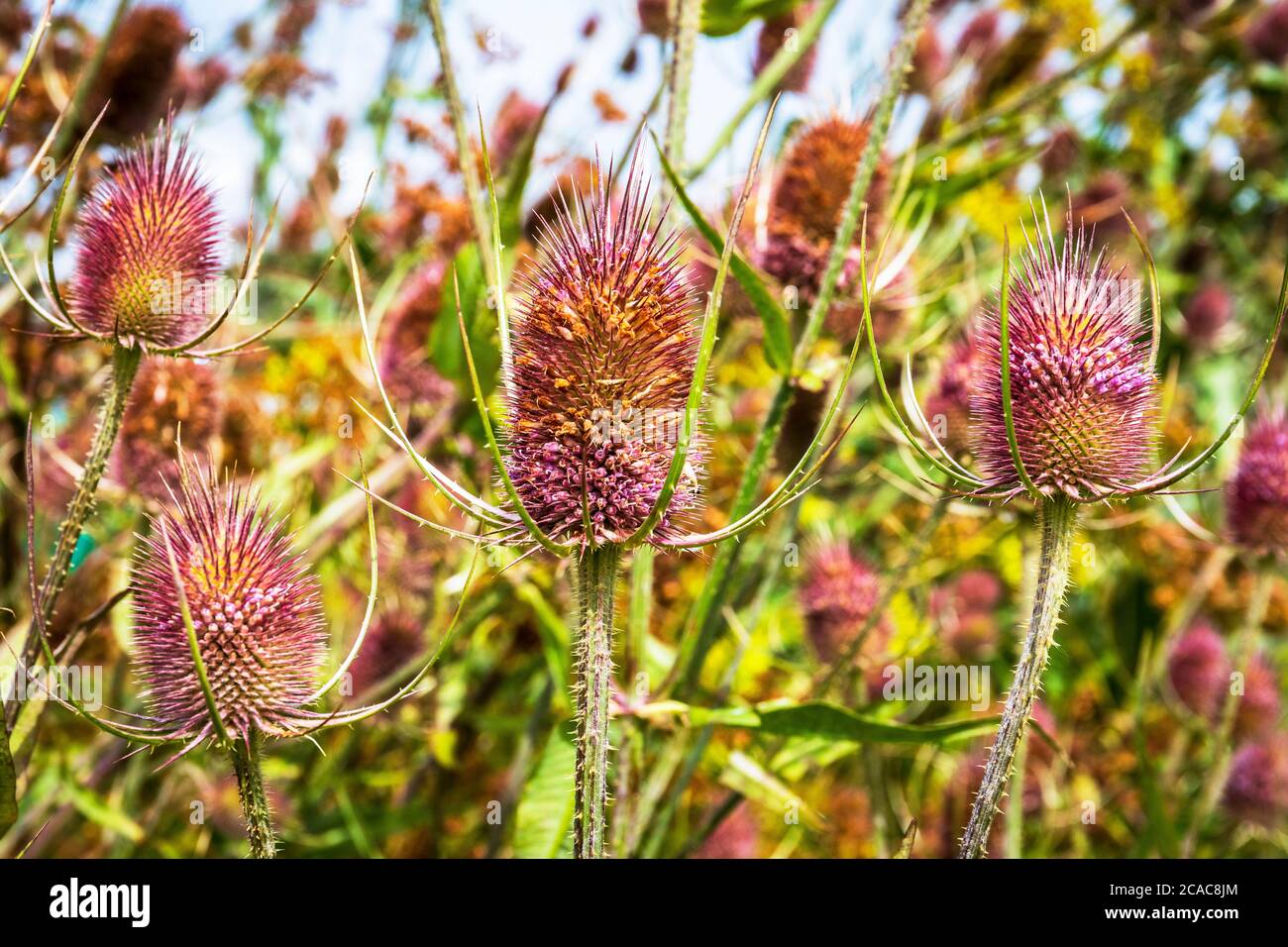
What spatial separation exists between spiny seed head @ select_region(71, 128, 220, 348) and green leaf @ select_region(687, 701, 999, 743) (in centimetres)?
97

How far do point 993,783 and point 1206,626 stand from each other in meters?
2.86

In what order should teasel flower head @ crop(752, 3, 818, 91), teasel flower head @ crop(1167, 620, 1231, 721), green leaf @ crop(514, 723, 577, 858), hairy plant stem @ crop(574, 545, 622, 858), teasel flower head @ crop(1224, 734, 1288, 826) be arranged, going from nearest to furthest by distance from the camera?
1. hairy plant stem @ crop(574, 545, 622, 858)
2. green leaf @ crop(514, 723, 577, 858)
3. teasel flower head @ crop(752, 3, 818, 91)
4. teasel flower head @ crop(1224, 734, 1288, 826)
5. teasel flower head @ crop(1167, 620, 1231, 721)

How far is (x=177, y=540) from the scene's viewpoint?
1.25m

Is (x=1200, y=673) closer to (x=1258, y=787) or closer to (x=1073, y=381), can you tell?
(x=1258, y=787)

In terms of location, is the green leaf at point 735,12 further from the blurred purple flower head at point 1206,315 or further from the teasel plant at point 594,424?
the blurred purple flower head at point 1206,315

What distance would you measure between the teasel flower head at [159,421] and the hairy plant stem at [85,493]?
73 cm

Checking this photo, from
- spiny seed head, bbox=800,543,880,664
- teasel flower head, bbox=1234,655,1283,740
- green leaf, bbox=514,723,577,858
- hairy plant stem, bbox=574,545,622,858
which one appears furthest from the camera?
teasel flower head, bbox=1234,655,1283,740

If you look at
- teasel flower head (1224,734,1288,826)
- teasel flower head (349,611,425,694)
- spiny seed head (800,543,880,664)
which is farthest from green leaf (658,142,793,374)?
teasel flower head (1224,734,1288,826)

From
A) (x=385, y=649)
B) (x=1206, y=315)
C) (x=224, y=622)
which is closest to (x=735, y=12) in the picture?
(x=224, y=622)

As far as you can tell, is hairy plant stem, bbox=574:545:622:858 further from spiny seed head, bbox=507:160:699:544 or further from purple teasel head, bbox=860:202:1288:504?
purple teasel head, bbox=860:202:1288:504

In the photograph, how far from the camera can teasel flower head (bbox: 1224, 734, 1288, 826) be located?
3002 millimetres

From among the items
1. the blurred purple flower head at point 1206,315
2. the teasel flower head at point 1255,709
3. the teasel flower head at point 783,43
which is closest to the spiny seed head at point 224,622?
the teasel flower head at point 783,43

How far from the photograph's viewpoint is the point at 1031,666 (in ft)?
3.96

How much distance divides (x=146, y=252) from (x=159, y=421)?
0.92 metres
